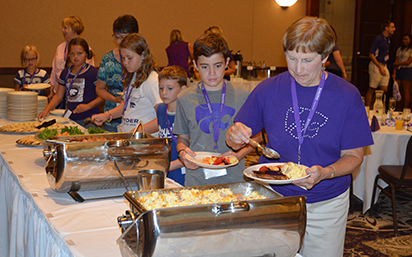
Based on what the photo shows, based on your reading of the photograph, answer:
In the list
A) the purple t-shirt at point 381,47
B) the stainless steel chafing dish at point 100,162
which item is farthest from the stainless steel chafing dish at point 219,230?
the purple t-shirt at point 381,47

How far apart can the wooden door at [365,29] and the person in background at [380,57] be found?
1378 mm

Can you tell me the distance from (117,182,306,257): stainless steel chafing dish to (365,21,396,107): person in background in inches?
242

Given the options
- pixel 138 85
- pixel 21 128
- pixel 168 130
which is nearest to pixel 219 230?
pixel 168 130

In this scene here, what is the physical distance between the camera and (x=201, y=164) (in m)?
1.42

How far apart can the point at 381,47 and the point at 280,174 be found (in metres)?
6.33

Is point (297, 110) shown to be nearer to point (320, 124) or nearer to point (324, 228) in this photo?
point (320, 124)

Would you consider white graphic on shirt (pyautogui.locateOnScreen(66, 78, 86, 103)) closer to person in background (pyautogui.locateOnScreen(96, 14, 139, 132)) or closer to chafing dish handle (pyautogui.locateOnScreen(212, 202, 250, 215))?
person in background (pyautogui.locateOnScreen(96, 14, 139, 132))

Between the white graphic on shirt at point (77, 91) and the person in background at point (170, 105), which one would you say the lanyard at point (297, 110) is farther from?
the white graphic on shirt at point (77, 91)

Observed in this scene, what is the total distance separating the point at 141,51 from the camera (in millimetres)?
2166

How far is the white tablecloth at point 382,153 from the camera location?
3.03 m

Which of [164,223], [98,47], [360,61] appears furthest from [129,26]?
[360,61]

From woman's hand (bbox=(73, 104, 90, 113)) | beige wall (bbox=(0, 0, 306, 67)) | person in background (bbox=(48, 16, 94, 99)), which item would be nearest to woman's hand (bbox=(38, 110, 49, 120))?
woman's hand (bbox=(73, 104, 90, 113))

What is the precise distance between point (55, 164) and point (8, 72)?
5.03m

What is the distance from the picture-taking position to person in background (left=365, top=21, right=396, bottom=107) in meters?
6.67
